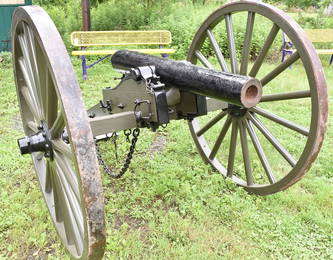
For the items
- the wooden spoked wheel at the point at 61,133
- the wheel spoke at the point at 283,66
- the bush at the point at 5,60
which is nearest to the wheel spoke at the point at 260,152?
the wheel spoke at the point at 283,66

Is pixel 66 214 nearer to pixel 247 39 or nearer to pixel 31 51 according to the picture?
pixel 31 51

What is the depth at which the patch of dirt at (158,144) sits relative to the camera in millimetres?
4191

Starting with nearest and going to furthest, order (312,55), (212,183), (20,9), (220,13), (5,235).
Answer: (20,9)
(312,55)
(5,235)
(220,13)
(212,183)

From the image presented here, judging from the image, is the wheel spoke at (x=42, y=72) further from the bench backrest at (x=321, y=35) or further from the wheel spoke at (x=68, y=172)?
the bench backrest at (x=321, y=35)

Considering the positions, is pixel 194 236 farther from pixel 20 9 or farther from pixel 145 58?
pixel 20 9

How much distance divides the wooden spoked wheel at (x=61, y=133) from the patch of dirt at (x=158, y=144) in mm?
1603

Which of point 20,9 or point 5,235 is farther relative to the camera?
point 5,235

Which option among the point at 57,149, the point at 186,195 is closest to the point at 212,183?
the point at 186,195

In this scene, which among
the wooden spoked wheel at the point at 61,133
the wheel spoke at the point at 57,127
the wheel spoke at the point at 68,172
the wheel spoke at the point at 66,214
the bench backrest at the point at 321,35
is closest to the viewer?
the wooden spoked wheel at the point at 61,133

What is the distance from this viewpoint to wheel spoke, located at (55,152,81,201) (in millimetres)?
1792

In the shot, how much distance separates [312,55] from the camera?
8.02 ft

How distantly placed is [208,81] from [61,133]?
0.96 m

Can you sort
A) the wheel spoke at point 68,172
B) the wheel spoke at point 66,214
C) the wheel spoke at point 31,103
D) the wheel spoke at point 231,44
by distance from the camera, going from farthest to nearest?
the wheel spoke at point 231,44, the wheel spoke at point 31,103, the wheel spoke at point 66,214, the wheel spoke at point 68,172

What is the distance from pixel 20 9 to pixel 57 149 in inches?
32.1
